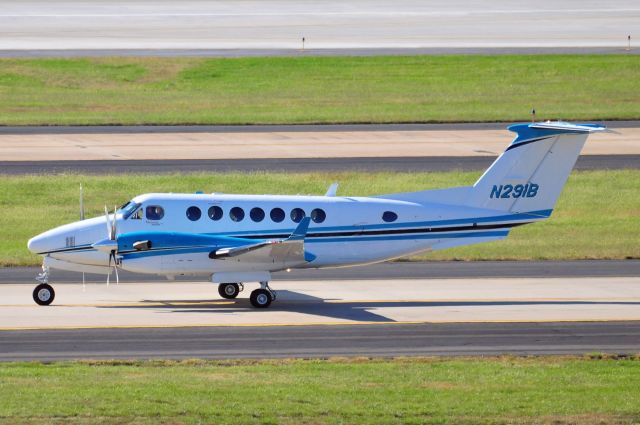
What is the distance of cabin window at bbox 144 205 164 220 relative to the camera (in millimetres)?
30406

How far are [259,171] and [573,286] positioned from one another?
19.8m

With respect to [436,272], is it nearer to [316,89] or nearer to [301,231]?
[301,231]

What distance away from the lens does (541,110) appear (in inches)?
2606

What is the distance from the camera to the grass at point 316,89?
6456 cm

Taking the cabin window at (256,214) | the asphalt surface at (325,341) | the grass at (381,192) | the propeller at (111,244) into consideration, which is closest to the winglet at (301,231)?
the cabin window at (256,214)

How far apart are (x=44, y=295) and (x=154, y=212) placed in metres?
3.40

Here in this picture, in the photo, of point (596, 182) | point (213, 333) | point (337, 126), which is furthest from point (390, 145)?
point (213, 333)

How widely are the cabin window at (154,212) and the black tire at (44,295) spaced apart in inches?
119

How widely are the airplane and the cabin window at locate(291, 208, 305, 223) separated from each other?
0.08 feet

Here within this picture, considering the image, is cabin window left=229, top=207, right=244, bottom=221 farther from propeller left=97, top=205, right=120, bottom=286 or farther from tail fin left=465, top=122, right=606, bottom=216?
tail fin left=465, top=122, right=606, bottom=216

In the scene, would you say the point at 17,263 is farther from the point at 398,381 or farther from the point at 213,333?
the point at 398,381

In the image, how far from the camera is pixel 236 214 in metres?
30.7

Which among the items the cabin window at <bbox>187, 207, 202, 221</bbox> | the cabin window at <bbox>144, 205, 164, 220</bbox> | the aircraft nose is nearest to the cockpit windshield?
the cabin window at <bbox>144, 205, 164, 220</bbox>

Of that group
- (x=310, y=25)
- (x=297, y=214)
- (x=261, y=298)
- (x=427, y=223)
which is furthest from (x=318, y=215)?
(x=310, y=25)
